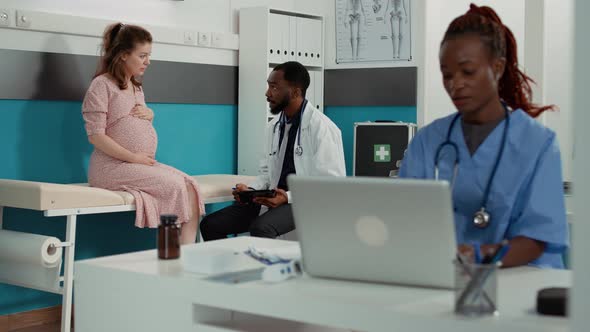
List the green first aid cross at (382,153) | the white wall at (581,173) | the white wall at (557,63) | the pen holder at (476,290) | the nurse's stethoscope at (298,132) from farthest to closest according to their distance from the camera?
the green first aid cross at (382,153) < the nurse's stethoscope at (298,132) < the white wall at (557,63) < the pen holder at (476,290) < the white wall at (581,173)

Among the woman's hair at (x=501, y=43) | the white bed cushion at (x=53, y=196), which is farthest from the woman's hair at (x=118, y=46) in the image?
the woman's hair at (x=501, y=43)

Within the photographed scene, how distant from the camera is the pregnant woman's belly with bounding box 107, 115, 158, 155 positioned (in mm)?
3859

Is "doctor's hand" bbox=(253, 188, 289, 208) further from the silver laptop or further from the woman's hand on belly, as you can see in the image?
the silver laptop

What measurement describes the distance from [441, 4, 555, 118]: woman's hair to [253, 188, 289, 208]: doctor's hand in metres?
1.93

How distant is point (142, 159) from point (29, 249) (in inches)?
27.1

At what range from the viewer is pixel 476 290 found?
1.41 metres

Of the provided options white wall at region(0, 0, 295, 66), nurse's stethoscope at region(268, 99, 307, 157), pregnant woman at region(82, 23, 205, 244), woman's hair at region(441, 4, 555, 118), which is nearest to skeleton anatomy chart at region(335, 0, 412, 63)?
white wall at region(0, 0, 295, 66)

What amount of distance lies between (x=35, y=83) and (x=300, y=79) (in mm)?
1217

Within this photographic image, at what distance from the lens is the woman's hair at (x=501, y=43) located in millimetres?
2016

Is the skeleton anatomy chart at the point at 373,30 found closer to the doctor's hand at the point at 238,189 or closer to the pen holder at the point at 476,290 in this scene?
the doctor's hand at the point at 238,189

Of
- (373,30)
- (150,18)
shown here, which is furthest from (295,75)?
(373,30)

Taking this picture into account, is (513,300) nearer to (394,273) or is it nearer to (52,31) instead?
(394,273)

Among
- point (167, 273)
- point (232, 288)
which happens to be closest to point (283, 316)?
point (232, 288)

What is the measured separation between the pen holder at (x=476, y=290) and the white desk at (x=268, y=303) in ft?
0.08
